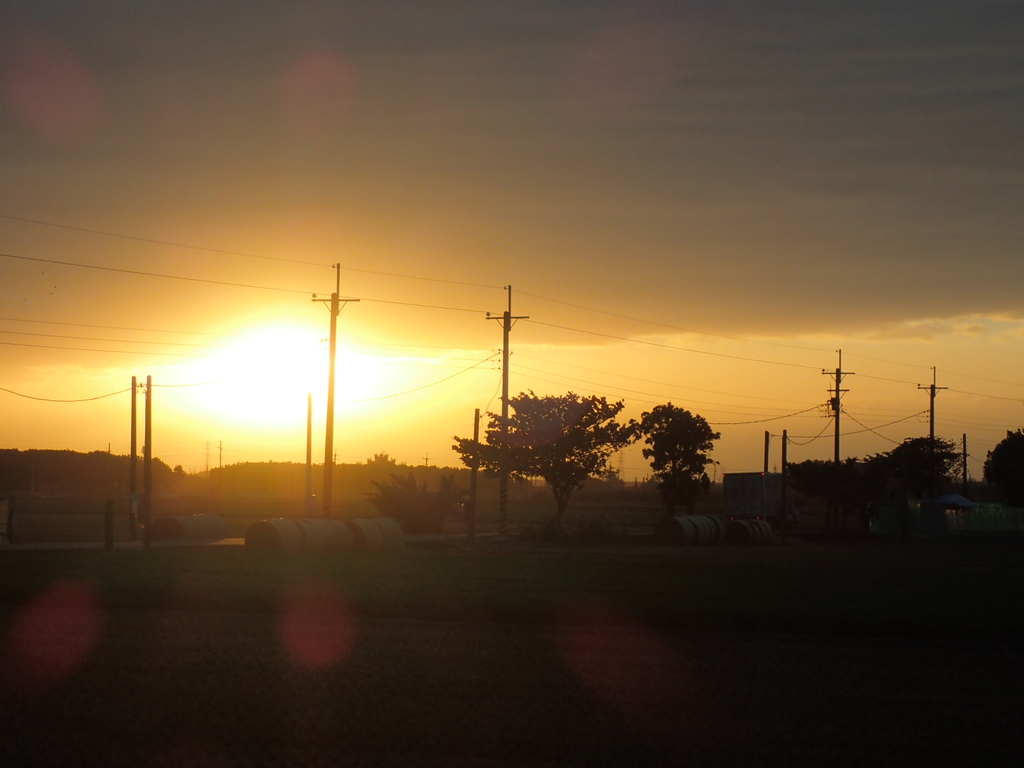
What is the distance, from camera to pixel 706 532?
5059 cm

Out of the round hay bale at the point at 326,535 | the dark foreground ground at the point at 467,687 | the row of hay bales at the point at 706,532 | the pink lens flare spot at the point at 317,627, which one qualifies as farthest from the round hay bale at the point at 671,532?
the pink lens flare spot at the point at 317,627

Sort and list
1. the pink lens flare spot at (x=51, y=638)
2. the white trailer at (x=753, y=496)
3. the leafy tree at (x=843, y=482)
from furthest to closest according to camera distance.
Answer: the leafy tree at (x=843, y=482)
the white trailer at (x=753, y=496)
the pink lens flare spot at (x=51, y=638)

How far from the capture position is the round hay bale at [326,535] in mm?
34000

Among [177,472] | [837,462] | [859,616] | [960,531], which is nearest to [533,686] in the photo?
[859,616]

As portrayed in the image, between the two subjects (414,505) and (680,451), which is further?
(680,451)

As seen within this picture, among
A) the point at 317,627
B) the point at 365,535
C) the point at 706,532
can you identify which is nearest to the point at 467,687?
the point at 317,627

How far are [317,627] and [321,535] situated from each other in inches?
774

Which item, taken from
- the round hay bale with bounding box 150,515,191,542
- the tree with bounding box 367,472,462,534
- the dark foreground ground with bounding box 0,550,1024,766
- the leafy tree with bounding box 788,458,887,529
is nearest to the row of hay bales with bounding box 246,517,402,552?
the round hay bale with bounding box 150,515,191,542

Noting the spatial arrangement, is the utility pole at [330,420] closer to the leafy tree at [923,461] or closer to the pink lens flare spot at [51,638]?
the pink lens flare spot at [51,638]

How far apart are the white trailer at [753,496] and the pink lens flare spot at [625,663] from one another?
49121mm

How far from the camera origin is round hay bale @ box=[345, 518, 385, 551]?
35750mm

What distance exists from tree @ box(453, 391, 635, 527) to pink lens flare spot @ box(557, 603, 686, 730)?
4828cm

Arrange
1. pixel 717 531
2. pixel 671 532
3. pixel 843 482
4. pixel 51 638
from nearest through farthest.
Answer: pixel 51 638 → pixel 671 532 → pixel 717 531 → pixel 843 482

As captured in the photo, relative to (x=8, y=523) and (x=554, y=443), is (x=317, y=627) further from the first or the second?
(x=554, y=443)
